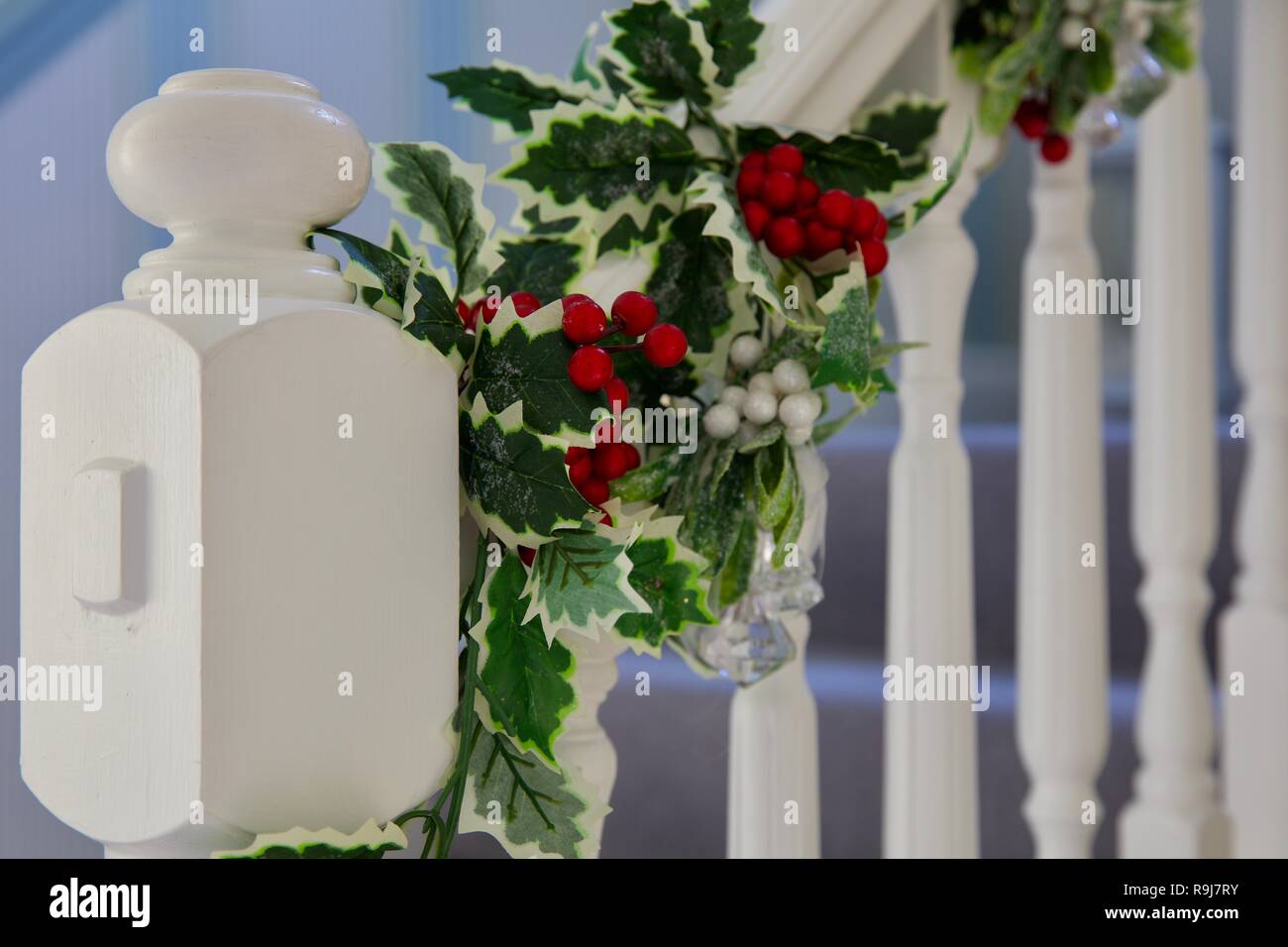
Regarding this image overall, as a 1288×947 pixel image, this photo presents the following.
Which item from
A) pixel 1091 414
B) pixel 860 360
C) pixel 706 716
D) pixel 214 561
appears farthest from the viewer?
pixel 706 716

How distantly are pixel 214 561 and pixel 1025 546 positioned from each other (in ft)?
2.54

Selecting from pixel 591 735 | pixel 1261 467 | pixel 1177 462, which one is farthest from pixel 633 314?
pixel 1261 467

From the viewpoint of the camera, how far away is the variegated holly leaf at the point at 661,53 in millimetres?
493

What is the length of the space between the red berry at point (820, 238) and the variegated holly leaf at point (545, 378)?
165 millimetres

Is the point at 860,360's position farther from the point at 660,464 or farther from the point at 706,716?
the point at 706,716

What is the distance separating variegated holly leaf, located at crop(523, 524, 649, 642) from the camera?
0.38 metres

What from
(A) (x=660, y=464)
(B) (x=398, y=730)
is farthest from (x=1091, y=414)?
(B) (x=398, y=730)

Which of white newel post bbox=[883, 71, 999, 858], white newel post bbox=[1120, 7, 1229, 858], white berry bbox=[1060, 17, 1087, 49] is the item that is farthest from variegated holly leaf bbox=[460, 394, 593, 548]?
white newel post bbox=[1120, 7, 1229, 858]

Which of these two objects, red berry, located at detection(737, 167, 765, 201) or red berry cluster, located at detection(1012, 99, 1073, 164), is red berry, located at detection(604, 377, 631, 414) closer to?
red berry, located at detection(737, 167, 765, 201)

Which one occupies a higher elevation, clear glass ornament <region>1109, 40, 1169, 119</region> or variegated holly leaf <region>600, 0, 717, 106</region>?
clear glass ornament <region>1109, 40, 1169, 119</region>

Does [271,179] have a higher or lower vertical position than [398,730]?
higher

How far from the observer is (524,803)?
1.38 ft

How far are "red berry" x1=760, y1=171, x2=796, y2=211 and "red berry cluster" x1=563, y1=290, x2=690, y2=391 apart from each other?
4.3 inches
